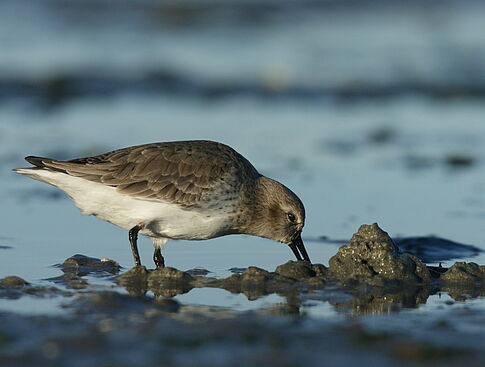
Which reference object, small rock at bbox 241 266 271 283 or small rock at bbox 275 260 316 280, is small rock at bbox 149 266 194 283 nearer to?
small rock at bbox 241 266 271 283

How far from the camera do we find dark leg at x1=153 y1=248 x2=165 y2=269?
7.79 metres

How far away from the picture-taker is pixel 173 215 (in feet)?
25.1

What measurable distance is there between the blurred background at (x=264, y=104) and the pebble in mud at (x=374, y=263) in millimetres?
1216

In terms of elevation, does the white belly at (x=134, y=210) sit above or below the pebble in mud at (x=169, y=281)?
above

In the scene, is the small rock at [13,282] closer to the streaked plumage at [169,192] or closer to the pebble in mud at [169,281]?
the pebble in mud at [169,281]

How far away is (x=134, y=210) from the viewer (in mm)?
7629

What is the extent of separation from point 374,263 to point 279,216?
1241mm

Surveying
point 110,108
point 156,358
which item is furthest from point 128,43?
point 156,358

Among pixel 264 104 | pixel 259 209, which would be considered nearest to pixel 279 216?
pixel 259 209

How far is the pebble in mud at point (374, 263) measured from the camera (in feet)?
23.0

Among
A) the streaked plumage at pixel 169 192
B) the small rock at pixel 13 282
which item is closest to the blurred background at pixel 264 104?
the streaked plumage at pixel 169 192

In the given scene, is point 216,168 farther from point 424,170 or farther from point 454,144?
point 454,144

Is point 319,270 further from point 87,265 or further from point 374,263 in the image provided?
point 87,265

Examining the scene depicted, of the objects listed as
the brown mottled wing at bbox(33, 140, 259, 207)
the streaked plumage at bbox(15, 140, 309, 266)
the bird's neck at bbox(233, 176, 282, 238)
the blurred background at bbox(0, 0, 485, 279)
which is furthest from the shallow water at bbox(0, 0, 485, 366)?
the brown mottled wing at bbox(33, 140, 259, 207)
